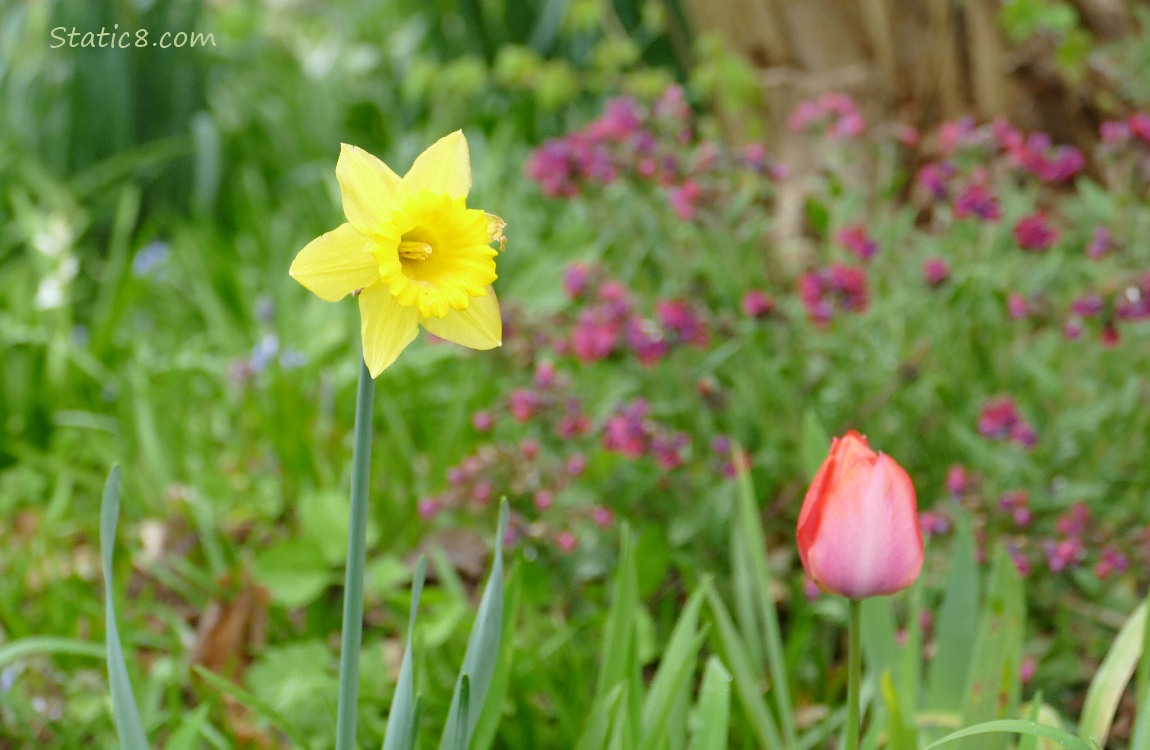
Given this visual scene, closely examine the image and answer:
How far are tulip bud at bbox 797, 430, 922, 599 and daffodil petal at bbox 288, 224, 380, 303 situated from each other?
0.35 meters

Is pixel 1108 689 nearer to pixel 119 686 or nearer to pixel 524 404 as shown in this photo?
pixel 524 404

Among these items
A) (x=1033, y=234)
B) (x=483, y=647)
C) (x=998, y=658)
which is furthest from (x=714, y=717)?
(x=1033, y=234)

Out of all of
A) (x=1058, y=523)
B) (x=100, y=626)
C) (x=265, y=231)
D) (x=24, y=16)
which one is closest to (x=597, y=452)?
(x=1058, y=523)

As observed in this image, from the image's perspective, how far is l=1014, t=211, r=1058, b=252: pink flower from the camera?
1654 mm

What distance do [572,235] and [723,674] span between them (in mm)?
2242

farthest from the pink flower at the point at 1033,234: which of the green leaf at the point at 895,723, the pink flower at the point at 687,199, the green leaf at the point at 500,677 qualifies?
the green leaf at the point at 500,677

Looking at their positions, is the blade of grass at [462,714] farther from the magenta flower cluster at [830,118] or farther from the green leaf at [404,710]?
the magenta flower cluster at [830,118]

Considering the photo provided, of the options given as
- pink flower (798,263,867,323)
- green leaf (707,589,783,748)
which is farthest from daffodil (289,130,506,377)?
pink flower (798,263,867,323)

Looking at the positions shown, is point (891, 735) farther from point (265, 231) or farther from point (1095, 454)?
point (265, 231)

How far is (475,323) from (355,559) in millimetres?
189

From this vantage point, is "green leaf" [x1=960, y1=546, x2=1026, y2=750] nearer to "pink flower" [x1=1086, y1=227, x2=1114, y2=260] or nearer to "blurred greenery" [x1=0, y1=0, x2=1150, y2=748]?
"blurred greenery" [x1=0, y1=0, x2=1150, y2=748]

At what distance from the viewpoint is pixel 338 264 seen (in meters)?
0.72

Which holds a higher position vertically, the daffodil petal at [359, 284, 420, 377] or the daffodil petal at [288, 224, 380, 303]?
the daffodil petal at [288, 224, 380, 303]

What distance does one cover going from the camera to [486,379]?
2.33 meters
